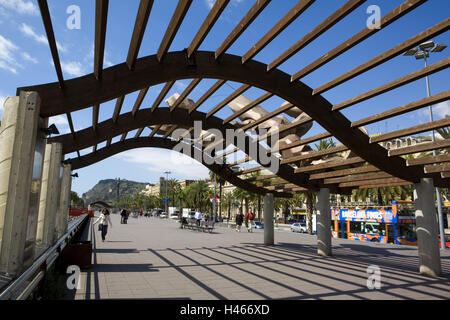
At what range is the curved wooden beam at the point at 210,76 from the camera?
5398 millimetres

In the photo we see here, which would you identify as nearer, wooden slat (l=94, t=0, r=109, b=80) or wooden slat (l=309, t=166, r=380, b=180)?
wooden slat (l=94, t=0, r=109, b=80)

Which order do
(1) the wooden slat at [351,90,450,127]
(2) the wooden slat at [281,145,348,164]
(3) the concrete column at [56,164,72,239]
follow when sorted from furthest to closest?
1. (3) the concrete column at [56,164,72,239]
2. (2) the wooden slat at [281,145,348,164]
3. (1) the wooden slat at [351,90,450,127]

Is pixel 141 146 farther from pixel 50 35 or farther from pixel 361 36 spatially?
pixel 361 36

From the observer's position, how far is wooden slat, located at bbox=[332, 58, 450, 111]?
17.7 ft

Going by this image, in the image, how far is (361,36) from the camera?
5.21 meters

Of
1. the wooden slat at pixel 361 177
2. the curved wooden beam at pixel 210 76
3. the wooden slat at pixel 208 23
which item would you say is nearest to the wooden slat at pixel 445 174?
the curved wooden beam at pixel 210 76

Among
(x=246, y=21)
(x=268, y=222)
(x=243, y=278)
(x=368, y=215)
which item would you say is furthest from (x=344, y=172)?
(x=368, y=215)

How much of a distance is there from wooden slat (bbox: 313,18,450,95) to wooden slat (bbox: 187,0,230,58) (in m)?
3.05

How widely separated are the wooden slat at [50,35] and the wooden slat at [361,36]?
15.3 ft

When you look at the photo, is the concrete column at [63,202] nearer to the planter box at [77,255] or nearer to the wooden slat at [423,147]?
the planter box at [77,255]

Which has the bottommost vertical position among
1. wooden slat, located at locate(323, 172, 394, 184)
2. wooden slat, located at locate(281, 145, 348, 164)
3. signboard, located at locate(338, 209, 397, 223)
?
signboard, located at locate(338, 209, 397, 223)

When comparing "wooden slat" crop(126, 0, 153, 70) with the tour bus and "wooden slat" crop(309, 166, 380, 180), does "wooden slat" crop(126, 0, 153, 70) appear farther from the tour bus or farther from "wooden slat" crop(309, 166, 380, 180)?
the tour bus

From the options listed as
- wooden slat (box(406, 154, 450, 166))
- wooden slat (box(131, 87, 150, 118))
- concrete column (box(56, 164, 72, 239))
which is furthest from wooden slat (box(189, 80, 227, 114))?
concrete column (box(56, 164, 72, 239))

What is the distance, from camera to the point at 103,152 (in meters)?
13.9
